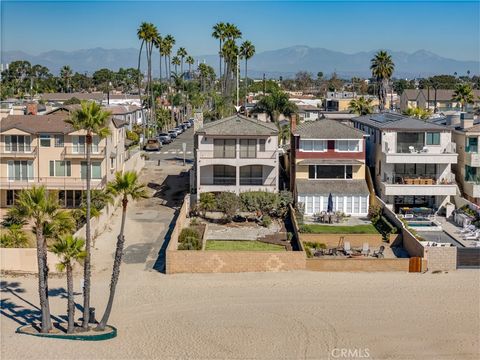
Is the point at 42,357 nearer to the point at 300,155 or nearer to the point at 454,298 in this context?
the point at 454,298

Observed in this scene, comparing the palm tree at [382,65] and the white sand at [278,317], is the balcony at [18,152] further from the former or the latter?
the palm tree at [382,65]

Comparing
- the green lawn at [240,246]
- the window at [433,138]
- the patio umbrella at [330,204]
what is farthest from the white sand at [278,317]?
the window at [433,138]

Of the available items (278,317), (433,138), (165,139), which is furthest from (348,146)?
(165,139)

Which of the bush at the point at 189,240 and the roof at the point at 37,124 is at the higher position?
the roof at the point at 37,124

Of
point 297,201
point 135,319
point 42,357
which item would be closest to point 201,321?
point 135,319

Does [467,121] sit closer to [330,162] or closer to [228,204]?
[330,162]
